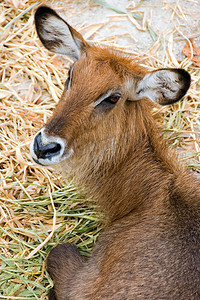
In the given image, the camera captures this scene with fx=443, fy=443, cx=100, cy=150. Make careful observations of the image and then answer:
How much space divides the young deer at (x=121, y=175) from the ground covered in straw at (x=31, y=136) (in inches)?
13.2

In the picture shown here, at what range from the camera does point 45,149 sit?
425cm

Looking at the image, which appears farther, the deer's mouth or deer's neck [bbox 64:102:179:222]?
deer's neck [bbox 64:102:179:222]

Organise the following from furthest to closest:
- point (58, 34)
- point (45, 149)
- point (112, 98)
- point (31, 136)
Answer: point (31, 136) < point (58, 34) < point (112, 98) < point (45, 149)

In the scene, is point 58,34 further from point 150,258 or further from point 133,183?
point 150,258

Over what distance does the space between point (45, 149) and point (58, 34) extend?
1434 mm

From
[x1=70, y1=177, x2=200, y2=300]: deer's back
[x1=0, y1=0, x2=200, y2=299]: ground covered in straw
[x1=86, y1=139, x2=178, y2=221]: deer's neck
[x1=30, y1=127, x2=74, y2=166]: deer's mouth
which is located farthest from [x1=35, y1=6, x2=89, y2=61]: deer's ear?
[x1=70, y1=177, x2=200, y2=300]: deer's back

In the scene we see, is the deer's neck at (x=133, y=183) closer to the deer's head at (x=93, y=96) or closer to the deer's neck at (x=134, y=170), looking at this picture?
the deer's neck at (x=134, y=170)

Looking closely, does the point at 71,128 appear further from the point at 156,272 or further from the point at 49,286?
the point at 49,286

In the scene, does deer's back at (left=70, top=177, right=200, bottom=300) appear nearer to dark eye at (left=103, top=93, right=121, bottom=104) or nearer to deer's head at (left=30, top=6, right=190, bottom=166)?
deer's head at (left=30, top=6, right=190, bottom=166)

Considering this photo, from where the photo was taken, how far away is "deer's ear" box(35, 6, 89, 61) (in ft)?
15.6

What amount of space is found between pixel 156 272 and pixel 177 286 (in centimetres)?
24

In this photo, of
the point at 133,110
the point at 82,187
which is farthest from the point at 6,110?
the point at 133,110

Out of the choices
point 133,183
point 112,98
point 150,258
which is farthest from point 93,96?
point 150,258

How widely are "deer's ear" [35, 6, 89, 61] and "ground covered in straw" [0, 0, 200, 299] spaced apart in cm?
157
